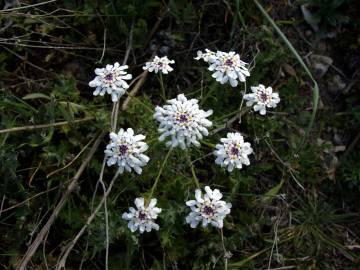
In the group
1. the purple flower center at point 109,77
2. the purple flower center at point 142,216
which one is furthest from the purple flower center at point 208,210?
the purple flower center at point 109,77

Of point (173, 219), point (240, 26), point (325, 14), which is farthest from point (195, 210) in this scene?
point (325, 14)

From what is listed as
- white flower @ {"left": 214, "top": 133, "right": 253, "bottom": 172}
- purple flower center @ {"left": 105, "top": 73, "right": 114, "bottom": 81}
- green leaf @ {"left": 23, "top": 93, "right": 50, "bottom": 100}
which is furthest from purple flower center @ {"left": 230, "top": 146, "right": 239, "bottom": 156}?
green leaf @ {"left": 23, "top": 93, "right": 50, "bottom": 100}

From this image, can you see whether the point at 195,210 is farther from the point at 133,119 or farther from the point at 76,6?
the point at 76,6

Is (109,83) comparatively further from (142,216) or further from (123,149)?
(142,216)

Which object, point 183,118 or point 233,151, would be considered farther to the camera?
point 233,151

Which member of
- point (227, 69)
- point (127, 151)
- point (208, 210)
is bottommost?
point (208, 210)

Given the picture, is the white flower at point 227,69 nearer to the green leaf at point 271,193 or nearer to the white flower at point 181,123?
the white flower at point 181,123

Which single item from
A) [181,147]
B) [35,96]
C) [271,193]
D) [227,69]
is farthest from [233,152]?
[35,96]

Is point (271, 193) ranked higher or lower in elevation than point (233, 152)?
lower

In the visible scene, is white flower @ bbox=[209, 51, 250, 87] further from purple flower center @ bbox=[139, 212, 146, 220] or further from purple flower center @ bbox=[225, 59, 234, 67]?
purple flower center @ bbox=[139, 212, 146, 220]

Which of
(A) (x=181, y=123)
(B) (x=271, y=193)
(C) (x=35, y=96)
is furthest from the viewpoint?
(B) (x=271, y=193)
